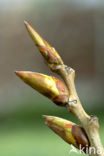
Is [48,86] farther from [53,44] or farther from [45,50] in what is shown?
[53,44]

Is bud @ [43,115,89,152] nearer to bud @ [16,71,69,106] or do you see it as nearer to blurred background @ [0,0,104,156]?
bud @ [16,71,69,106]

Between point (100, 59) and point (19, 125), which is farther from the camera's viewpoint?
point (100, 59)

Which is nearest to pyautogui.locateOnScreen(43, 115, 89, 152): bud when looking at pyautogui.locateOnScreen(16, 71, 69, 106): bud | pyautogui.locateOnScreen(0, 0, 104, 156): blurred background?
pyautogui.locateOnScreen(16, 71, 69, 106): bud

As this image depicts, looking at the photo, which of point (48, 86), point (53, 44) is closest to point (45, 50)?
point (48, 86)

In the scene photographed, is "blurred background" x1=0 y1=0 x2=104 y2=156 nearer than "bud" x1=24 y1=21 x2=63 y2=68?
No

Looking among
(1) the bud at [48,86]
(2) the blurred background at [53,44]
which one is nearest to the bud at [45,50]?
(1) the bud at [48,86]

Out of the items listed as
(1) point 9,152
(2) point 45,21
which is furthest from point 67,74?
(2) point 45,21

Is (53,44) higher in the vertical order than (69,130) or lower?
higher

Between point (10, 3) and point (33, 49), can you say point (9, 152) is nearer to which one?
point (33, 49)
